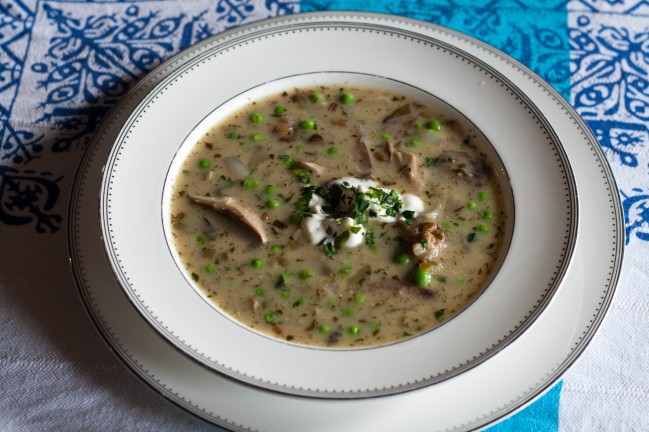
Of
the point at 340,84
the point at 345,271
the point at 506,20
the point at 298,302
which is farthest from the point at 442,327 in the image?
the point at 506,20

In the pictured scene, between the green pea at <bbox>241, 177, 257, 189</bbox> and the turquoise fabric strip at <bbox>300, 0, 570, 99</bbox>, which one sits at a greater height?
the turquoise fabric strip at <bbox>300, 0, 570, 99</bbox>

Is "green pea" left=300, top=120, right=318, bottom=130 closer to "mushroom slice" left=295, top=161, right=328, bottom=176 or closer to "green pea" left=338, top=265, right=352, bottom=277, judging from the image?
"mushroom slice" left=295, top=161, right=328, bottom=176

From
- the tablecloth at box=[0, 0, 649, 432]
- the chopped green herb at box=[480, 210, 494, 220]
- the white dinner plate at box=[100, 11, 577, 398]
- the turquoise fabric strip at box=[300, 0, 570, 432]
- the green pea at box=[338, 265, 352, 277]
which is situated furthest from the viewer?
the turquoise fabric strip at box=[300, 0, 570, 432]

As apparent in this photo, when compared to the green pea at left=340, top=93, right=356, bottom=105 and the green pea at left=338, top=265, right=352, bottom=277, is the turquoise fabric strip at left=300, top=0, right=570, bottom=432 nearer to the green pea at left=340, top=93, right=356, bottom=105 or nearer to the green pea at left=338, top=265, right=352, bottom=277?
the green pea at left=340, top=93, right=356, bottom=105

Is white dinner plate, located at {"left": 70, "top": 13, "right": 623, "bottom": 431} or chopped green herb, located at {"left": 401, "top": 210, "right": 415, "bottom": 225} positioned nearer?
white dinner plate, located at {"left": 70, "top": 13, "right": 623, "bottom": 431}

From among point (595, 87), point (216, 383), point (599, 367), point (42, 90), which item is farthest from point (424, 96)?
point (42, 90)

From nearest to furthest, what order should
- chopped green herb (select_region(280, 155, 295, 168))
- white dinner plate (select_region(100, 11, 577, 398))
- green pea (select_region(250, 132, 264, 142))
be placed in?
white dinner plate (select_region(100, 11, 577, 398))
chopped green herb (select_region(280, 155, 295, 168))
green pea (select_region(250, 132, 264, 142))

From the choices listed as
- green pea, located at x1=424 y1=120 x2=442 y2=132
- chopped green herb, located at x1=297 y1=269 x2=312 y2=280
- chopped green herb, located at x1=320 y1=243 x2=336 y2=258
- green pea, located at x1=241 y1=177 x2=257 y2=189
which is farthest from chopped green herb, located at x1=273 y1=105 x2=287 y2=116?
chopped green herb, located at x1=297 y1=269 x2=312 y2=280
